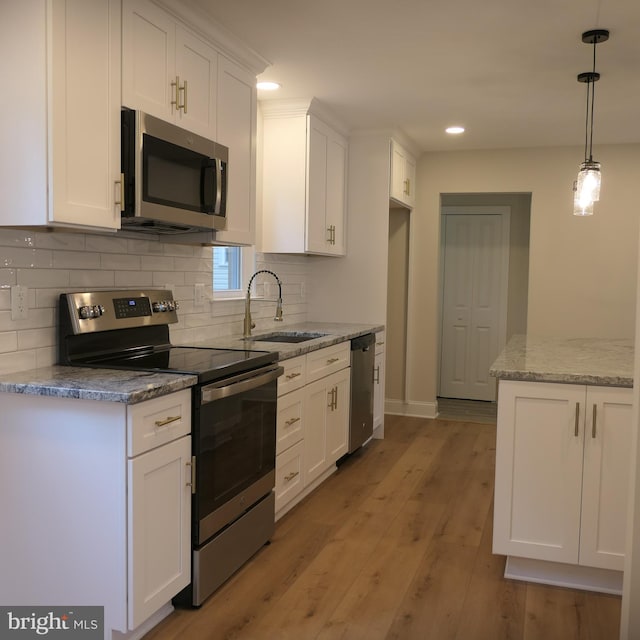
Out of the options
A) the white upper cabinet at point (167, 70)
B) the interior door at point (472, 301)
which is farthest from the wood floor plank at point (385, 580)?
the interior door at point (472, 301)

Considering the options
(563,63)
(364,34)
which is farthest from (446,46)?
(563,63)

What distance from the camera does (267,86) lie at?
12.8 feet

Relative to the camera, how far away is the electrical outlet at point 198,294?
11.7 feet

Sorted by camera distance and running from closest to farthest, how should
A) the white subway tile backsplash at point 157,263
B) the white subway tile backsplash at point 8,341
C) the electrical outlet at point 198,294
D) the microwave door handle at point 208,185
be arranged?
the white subway tile backsplash at point 8,341
the microwave door handle at point 208,185
the white subway tile backsplash at point 157,263
the electrical outlet at point 198,294

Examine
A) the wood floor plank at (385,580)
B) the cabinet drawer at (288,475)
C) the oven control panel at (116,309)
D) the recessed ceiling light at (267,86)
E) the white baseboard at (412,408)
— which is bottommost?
the wood floor plank at (385,580)

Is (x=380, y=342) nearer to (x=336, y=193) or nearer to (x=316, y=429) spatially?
(x=336, y=193)

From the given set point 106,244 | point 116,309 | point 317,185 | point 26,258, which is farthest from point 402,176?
point 26,258

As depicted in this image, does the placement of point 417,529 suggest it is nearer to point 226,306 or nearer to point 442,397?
point 226,306

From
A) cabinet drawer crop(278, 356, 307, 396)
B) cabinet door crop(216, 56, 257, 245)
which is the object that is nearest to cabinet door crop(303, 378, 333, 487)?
cabinet drawer crop(278, 356, 307, 396)

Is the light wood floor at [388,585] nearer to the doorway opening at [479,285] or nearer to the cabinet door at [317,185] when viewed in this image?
the cabinet door at [317,185]

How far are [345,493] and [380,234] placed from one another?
2.08 metres

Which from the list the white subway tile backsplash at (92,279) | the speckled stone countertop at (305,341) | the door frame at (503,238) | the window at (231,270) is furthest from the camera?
the door frame at (503,238)

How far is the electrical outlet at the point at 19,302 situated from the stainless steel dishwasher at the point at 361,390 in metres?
2.31

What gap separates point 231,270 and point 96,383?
2.10 m
